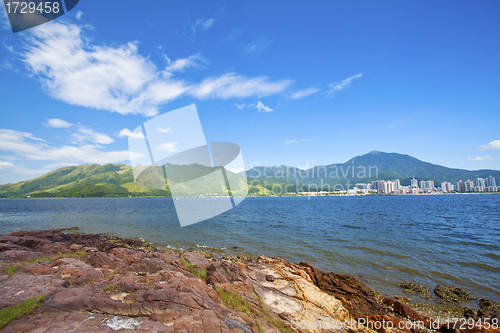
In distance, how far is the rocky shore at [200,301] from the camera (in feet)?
20.3

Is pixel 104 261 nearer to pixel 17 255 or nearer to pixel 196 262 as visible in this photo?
pixel 17 255

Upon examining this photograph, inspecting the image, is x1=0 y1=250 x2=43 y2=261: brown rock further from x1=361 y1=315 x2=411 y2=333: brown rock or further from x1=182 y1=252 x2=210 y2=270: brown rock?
x1=361 y1=315 x2=411 y2=333: brown rock

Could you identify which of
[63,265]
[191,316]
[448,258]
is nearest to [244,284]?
[191,316]

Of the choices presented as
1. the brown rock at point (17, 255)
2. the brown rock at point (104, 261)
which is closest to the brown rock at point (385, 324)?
the brown rock at point (104, 261)

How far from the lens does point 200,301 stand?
7.80 m

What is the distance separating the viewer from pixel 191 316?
6.66m

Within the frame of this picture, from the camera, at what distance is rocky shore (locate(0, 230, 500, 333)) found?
244 inches

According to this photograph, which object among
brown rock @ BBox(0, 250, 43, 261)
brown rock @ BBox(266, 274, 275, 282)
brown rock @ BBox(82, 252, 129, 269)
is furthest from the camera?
brown rock @ BBox(82, 252, 129, 269)

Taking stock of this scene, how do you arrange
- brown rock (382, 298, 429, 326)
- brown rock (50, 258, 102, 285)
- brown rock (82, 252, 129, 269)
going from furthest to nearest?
1. brown rock (82, 252, 129, 269)
2. brown rock (382, 298, 429, 326)
3. brown rock (50, 258, 102, 285)

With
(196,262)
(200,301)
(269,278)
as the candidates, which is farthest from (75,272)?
(269,278)

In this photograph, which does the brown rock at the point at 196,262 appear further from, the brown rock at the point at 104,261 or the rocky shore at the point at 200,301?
the brown rock at the point at 104,261

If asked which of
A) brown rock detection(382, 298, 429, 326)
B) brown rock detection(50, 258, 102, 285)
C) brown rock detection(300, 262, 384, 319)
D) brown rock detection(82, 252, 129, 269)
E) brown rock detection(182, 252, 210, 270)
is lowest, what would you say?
brown rock detection(382, 298, 429, 326)

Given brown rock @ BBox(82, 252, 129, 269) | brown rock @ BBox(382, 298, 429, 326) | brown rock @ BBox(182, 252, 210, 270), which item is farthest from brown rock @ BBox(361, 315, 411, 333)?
brown rock @ BBox(82, 252, 129, 269)

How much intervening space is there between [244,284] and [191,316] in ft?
15.2
